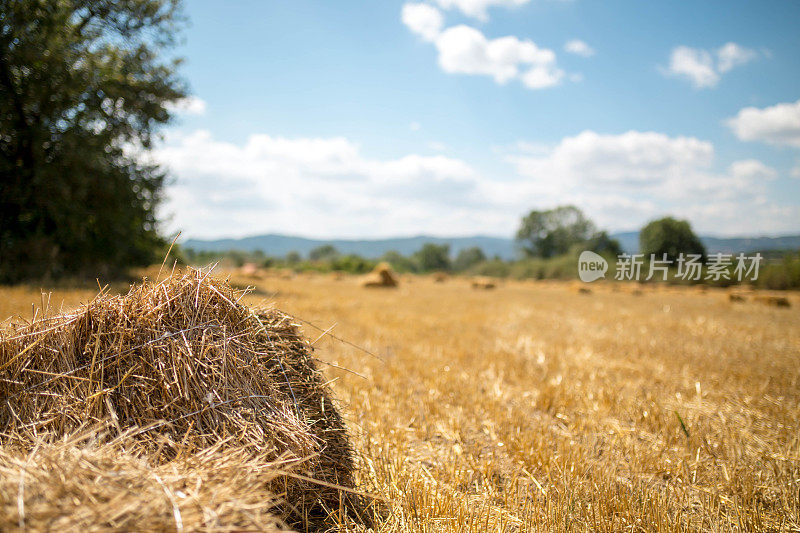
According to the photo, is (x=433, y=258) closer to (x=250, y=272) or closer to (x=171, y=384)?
(x=250, y=272)

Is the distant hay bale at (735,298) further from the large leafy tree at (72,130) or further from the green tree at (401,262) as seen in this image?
the green tree at (401,262)

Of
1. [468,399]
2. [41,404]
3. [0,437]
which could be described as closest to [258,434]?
[41,404]

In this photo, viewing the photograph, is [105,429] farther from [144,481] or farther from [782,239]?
[782,239]

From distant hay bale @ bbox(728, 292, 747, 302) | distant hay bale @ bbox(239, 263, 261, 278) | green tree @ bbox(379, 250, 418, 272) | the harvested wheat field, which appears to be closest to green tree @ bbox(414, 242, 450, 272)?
green tree @ bbox(379, 250, 418, 272)

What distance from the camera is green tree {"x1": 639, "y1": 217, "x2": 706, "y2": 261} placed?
45.0 ft

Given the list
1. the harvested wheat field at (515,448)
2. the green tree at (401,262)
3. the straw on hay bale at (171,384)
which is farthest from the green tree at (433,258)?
the straw on hay bale at (171,384)

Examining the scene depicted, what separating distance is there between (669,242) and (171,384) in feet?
52.7

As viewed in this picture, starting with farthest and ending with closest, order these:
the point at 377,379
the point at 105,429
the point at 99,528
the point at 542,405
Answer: the point at 377,379 → the point at 542,405 → the point at 105,429 → the point at 99,528

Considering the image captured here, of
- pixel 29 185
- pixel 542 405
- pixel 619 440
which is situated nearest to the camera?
pixel 619 440

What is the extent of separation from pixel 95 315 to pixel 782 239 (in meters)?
20.0

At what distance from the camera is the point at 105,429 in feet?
6.25

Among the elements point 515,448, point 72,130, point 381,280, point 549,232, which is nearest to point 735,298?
point 381,280

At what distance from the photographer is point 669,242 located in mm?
13938

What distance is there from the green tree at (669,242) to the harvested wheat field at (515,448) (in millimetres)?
6640
